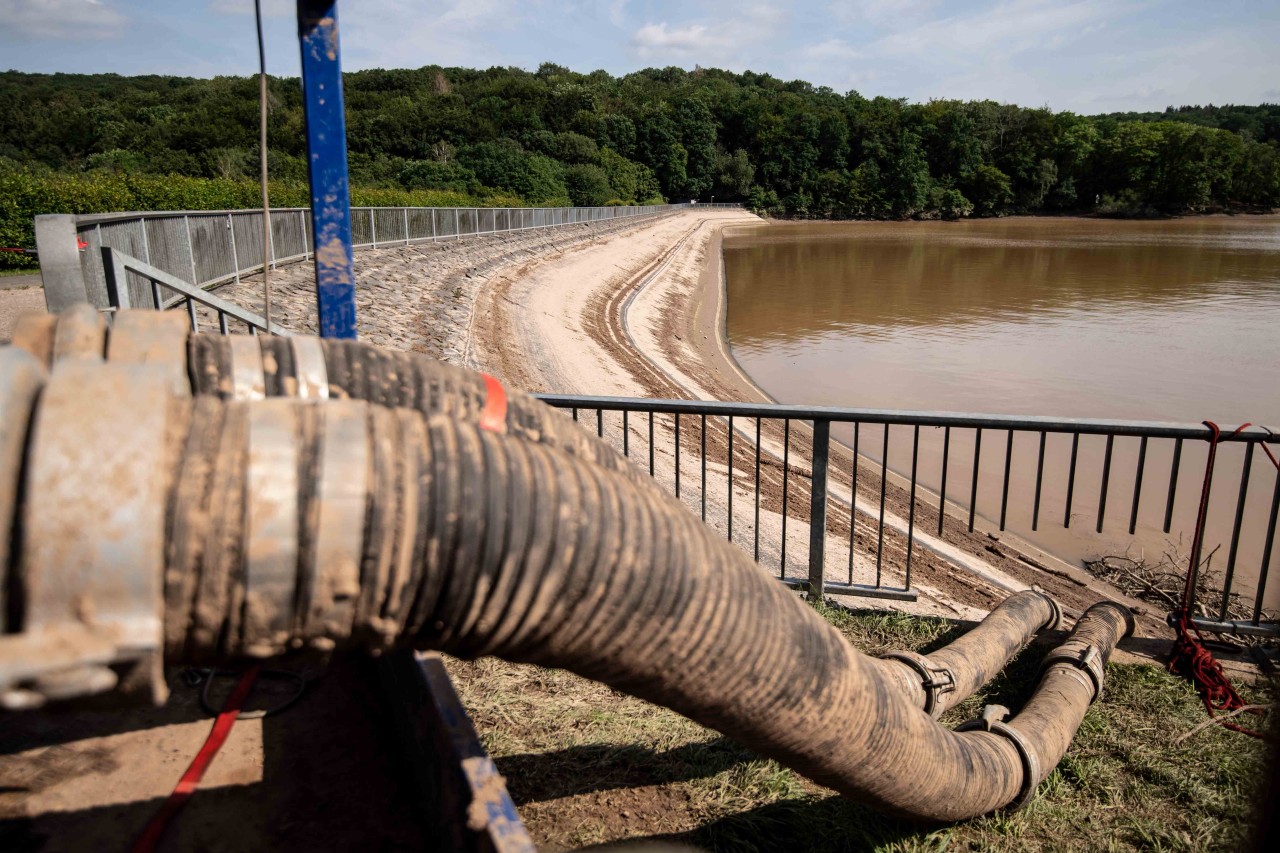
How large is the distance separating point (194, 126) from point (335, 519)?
74.8m

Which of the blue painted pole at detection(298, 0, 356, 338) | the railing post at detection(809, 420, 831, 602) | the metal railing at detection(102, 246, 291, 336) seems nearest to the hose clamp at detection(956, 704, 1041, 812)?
the railing post at detection(809, 420, 831, 602)

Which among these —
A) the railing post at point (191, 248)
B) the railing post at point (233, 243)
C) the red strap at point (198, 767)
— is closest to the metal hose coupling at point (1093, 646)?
the red strap at point (198, 767)

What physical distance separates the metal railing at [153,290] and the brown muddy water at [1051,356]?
7.03 metres

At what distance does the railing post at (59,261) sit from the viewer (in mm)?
5871

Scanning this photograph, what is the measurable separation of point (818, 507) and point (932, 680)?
58.9 inches

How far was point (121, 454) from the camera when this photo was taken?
1345 millimetres

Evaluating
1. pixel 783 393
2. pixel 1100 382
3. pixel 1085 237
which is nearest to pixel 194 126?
pixel 783 393

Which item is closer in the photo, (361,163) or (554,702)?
(554,702)

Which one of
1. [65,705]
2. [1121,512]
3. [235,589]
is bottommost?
[1121,512]

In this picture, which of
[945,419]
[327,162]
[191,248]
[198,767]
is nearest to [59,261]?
[327,162]

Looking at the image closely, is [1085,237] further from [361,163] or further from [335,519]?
[335,519]

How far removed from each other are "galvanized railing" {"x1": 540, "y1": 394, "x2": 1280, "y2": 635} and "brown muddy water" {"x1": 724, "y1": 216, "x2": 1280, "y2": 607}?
7 cm

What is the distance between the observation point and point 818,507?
5203mm

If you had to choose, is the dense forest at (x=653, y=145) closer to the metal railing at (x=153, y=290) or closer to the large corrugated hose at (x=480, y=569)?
the metal railing at (x=153, y=290)
